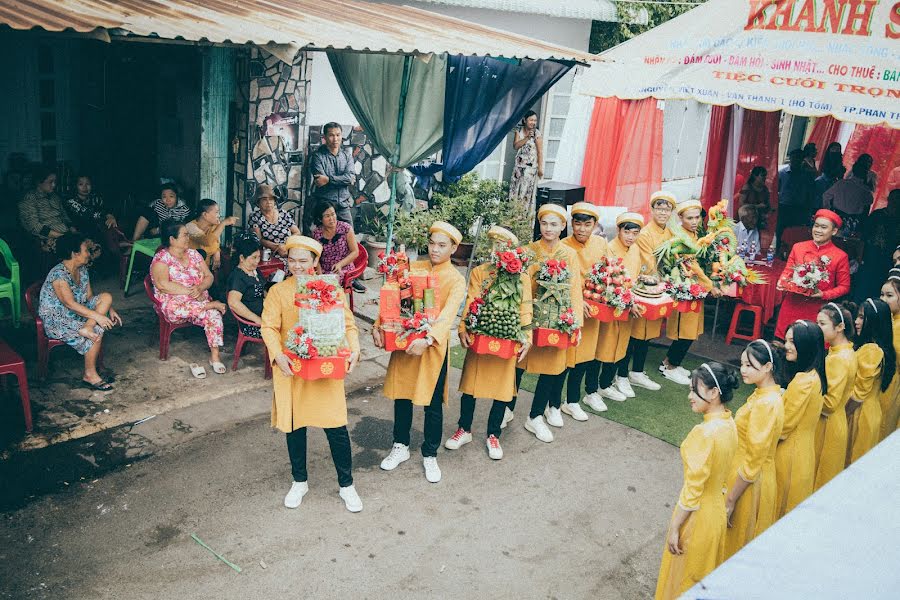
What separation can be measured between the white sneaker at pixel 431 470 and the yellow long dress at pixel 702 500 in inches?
78.5

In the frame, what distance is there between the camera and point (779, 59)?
25.3 feet

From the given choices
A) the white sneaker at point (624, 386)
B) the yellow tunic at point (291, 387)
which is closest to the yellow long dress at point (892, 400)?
the white sneaker at point (624, 386)

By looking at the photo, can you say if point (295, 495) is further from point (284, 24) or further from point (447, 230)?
point (284, 24)

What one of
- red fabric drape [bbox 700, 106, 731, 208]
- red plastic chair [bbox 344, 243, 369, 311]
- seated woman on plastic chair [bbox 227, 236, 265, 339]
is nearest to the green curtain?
red plastic chair [bbox 344, 243, 369, 311]

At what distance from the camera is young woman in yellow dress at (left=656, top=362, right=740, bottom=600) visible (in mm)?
3736

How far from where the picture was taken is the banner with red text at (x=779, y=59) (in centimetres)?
712

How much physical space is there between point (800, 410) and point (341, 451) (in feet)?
9.53

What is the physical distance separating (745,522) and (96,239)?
7721mm

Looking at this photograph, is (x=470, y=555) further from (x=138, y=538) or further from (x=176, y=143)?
(x=176, y=143)

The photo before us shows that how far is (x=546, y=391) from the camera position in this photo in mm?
6316

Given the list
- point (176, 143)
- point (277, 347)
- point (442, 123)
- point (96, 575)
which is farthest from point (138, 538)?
point (176, 143)

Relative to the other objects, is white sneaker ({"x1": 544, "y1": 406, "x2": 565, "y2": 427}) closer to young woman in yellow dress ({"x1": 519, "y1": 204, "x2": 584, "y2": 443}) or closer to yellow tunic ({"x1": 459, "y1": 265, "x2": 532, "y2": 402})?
young woman in yellow dress ({"x1": 519, "y1": 204, "x2": 584, "y2": 443})

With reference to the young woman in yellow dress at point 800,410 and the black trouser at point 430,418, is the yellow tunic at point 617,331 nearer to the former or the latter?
the black trouser at point 430,418

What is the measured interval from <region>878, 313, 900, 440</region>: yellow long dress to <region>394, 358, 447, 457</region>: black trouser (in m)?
3.25
